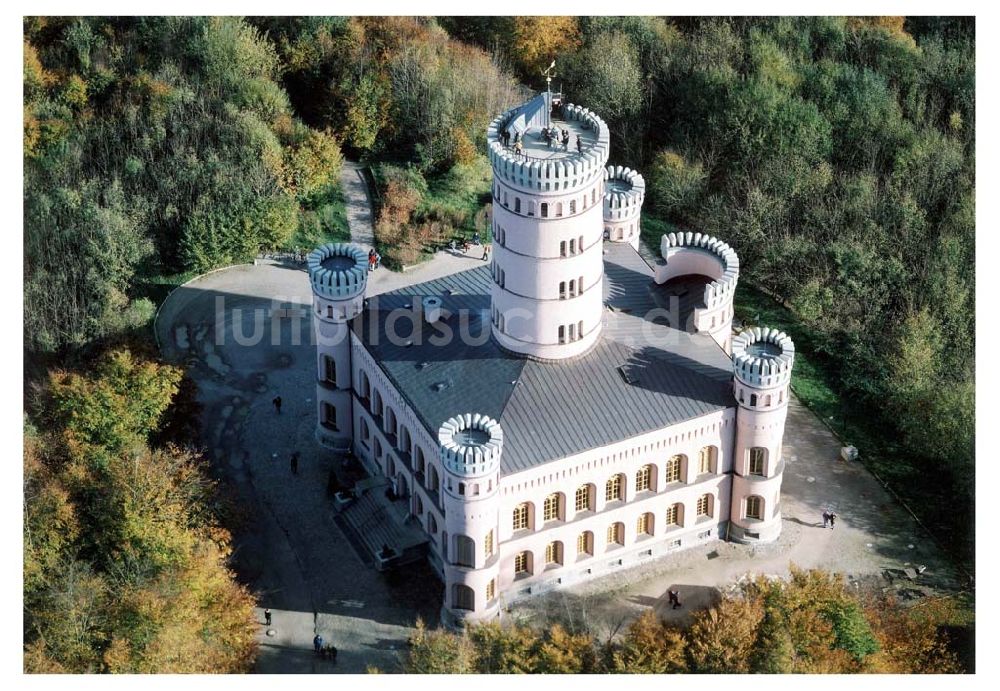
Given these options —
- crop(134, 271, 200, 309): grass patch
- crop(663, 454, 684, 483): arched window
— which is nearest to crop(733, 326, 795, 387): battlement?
crop(663, 454, 684, 483): arched window

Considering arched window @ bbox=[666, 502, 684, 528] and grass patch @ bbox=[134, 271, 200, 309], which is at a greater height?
grass patch @ bbox=[134, 271, 200, 309]

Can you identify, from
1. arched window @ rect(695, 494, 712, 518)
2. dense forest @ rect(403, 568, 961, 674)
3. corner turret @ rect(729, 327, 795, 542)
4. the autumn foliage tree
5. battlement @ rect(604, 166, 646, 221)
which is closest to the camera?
dense forest @ rect(403, 568, 961, 674)

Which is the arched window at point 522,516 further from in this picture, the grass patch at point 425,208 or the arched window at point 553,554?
the grass patch at point 425,208

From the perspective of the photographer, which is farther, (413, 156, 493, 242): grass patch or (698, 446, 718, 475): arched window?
(413, 156, 493, 242): grass patch

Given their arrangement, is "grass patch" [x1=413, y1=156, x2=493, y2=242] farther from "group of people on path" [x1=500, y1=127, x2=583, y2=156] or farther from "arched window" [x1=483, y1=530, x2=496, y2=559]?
"arched window" [x1=483, y1=530, x2=496, y2=559]

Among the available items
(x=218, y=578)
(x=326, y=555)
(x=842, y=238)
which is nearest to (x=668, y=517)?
(x=326, y=555)

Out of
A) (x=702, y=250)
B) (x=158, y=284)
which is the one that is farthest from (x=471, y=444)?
(x=158, y=284)

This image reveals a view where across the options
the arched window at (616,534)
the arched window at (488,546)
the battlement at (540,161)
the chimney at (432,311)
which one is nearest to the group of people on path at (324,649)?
the arched window at (488,546)
